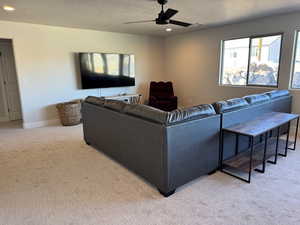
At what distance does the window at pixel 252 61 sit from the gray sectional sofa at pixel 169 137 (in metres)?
1.95

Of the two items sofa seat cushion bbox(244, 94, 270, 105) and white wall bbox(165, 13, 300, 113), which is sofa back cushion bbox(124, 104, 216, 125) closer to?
sofa seat cushion bbox(244, 94, 270, 105)

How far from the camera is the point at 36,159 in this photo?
3164 mm

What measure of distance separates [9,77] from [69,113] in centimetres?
226

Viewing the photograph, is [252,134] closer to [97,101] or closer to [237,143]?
[237,143]

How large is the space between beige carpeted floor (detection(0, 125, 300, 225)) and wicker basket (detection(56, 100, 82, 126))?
183 centimetres

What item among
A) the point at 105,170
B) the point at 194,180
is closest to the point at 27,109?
the point at 105,170

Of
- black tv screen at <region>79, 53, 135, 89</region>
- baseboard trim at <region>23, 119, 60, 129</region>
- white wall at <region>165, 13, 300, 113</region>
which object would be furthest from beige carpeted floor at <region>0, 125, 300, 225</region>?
black tv screen at <region>79, 53, 135, 89</region>

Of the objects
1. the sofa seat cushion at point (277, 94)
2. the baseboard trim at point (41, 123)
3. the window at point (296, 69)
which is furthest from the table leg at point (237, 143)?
the baseboard trim at point (41, 123)

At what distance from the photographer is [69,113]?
4.84 meters

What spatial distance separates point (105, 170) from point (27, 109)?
3.13 m

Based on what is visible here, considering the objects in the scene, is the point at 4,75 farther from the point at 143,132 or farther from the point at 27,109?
the point at 143,132

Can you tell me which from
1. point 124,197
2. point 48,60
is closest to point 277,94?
point 124,197

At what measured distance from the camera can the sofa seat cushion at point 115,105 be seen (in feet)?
8.71

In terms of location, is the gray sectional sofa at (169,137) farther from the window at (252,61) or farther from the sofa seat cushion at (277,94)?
the window at (252,61)
